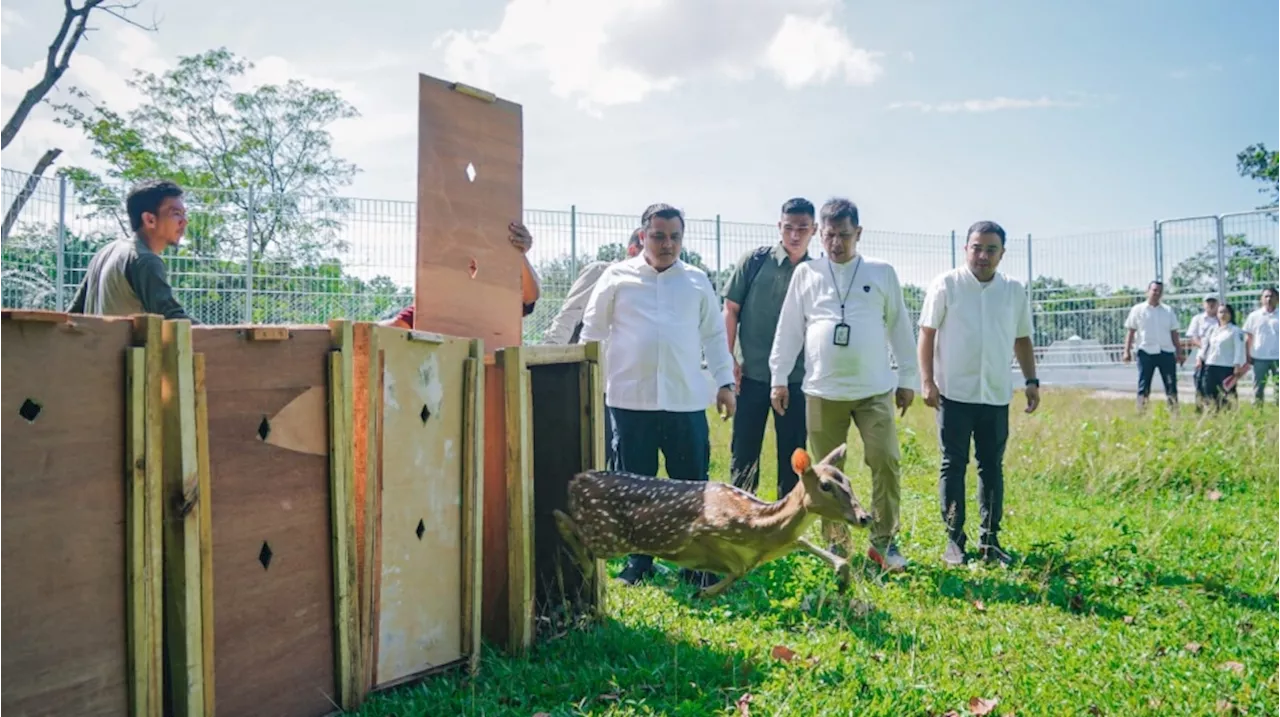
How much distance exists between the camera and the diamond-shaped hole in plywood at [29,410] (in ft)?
8.07

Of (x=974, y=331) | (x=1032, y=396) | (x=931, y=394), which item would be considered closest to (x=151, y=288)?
(x=931, y=394)

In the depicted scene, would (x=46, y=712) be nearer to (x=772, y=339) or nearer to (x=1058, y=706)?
(x=1058, y=706)

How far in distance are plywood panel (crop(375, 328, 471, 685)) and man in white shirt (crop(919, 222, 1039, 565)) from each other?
313 centimetres

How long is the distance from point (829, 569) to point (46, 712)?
3737mm

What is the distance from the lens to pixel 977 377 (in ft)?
18.8

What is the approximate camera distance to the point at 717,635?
4.14 m

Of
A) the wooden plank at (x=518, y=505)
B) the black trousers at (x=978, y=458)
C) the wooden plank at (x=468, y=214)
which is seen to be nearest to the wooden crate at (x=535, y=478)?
the wooden plank at (x=518, y=505)

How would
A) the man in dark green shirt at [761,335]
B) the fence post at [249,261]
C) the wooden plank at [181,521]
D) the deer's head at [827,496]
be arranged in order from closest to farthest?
1. the wooden plank at [181,521]
2. the deer's head at [827,496]
3. the man in dark green shirt at [761,335]
4. the fence post at [249,261]

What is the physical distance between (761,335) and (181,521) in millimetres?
4223

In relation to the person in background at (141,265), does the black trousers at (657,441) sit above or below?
below

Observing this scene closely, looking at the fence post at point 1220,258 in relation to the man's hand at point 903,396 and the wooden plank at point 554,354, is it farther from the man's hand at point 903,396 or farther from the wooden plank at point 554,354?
the wooden plank at point 554,354

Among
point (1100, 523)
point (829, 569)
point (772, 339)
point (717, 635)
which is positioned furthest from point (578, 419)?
point (1100, 523)

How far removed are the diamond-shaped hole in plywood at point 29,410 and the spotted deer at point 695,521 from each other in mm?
2307

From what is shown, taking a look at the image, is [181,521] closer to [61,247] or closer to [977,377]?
[977,377]
